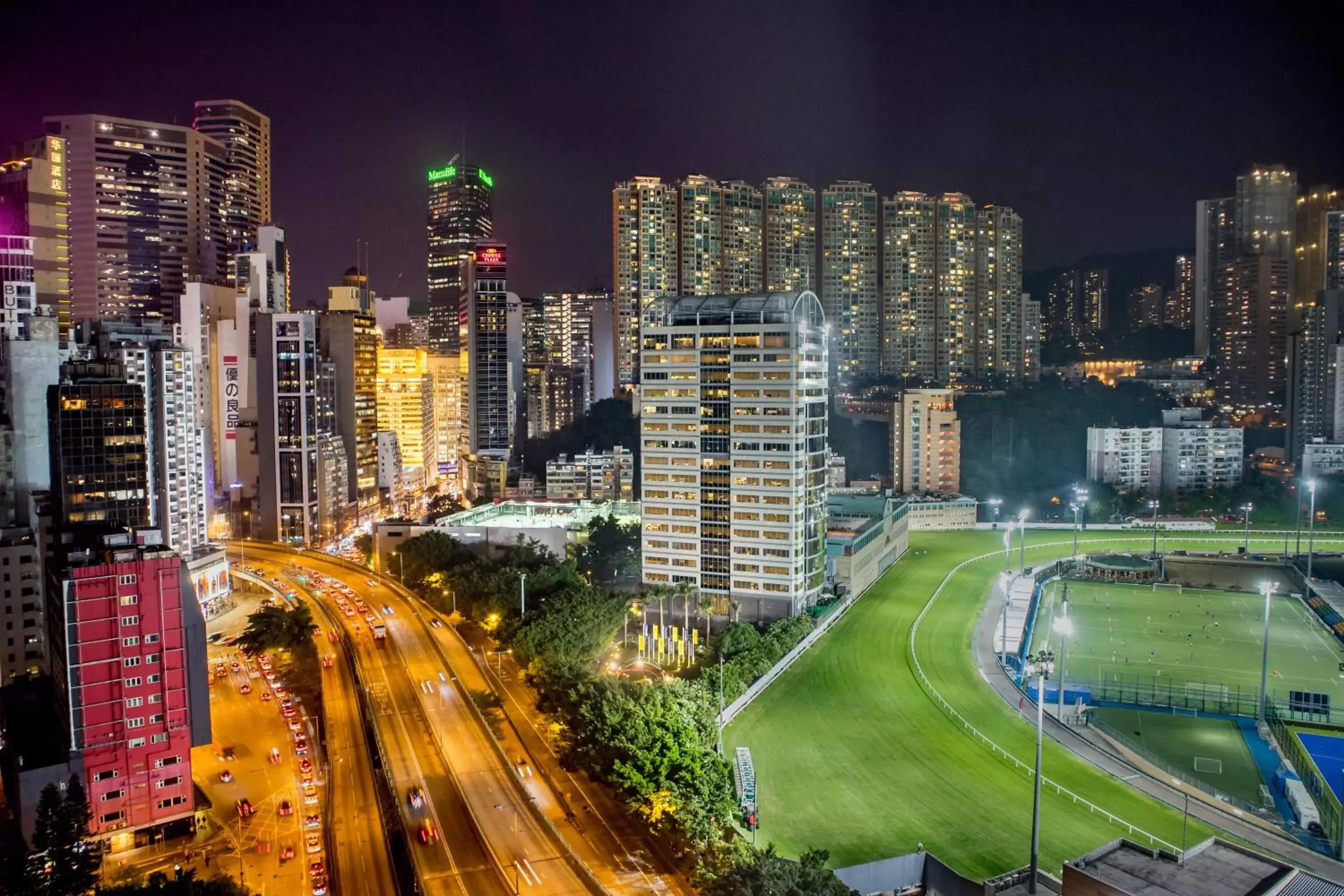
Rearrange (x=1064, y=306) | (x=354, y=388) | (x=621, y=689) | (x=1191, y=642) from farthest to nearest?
(x=1064, y=306) < (x=354, y=388) < (x=1191, y=642) < (x=621, y=689)

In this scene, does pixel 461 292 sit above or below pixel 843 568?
above

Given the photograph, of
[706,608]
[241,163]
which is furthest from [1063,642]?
[241,163]

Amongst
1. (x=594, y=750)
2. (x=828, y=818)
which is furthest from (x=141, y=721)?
(x=828, y=818)

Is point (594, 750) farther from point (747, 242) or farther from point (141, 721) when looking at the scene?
point (747, 242)

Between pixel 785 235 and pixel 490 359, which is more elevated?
pixel 785 235

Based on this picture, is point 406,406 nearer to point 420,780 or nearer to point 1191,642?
point 420,780

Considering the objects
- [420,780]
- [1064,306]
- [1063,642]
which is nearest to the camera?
[420,780]
